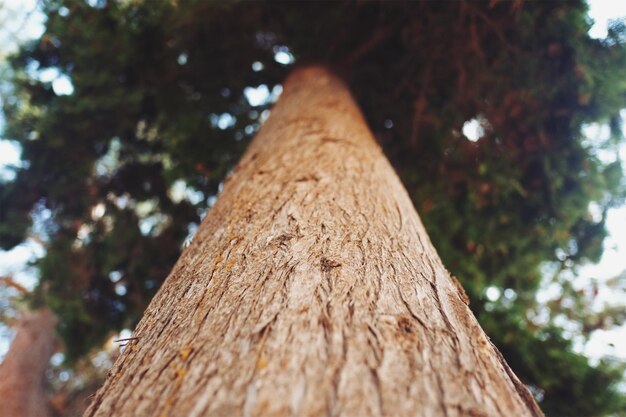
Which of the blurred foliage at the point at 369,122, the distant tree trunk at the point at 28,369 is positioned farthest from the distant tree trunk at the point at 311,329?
the distant tree trunk at the point at 28,369

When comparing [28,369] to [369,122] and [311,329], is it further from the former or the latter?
[311,329]

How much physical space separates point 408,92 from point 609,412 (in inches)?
175

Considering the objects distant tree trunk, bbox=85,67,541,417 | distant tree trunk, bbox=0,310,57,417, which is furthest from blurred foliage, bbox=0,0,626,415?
distant tree trunk, bbox=85,67,541,417

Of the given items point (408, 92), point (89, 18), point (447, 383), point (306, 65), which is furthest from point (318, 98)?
point (447, 383)

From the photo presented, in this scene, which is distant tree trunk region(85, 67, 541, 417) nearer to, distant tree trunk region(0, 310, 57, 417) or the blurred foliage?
the blurred foliage

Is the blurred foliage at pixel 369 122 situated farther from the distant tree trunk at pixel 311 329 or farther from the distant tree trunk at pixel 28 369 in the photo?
the distant tree trunk at pixel 311 329

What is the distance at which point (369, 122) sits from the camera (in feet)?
17.9

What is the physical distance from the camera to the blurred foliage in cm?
441

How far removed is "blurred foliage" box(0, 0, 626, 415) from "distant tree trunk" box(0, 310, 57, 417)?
1.28 meters

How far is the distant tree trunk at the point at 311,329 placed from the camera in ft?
3.13

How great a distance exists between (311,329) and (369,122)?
4.62m

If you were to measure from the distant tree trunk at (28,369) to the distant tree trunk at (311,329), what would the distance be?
5.82 metres

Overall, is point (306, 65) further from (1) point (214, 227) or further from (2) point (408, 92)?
(1) point (214, 227)

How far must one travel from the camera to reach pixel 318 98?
3775 mm
